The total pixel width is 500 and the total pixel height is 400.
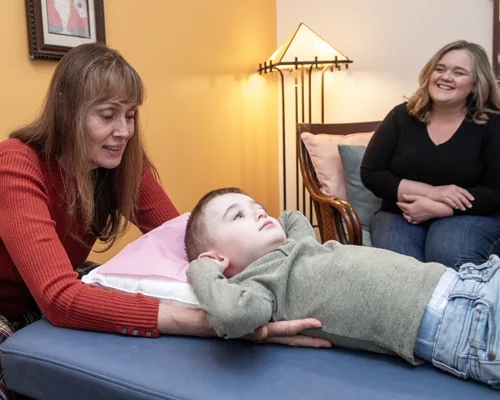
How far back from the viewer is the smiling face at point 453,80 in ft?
7.01

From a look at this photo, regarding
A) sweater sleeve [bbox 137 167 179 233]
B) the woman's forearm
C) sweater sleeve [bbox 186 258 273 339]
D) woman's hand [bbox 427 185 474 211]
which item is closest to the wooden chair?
the woman's forearm

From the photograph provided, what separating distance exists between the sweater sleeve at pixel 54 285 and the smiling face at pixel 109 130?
217mm

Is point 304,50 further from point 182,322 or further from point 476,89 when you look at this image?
point 182,322

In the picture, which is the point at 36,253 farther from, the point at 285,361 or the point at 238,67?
the point at 238,67

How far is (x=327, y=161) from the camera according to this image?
2.62 metres

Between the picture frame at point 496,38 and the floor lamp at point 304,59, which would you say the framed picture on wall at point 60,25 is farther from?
the picture frame at point 496,38

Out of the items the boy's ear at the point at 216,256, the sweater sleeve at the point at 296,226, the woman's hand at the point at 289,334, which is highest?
the sweater sleeve at the point at 296,226

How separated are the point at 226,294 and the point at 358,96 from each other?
2.68 metres

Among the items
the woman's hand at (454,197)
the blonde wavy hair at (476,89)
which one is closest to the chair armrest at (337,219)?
the woman's hand at (454,197)

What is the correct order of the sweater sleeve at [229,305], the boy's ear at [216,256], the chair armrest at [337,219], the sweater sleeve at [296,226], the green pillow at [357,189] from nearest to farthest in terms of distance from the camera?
the sweater sleeve at [229,305], the boy's ear at [216,256], the sweater sleeve at [296,226], the chair armrest at [337,219], the green pillow at [357,189]

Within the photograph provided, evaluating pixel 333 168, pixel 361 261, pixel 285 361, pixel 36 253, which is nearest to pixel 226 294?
pixel 285 361

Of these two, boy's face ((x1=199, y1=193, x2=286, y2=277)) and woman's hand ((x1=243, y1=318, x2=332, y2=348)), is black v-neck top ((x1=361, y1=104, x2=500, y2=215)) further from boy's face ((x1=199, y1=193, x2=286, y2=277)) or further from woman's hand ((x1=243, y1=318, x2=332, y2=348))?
woman's hand ((x1=243, y1=318, x2=332, y2=348))

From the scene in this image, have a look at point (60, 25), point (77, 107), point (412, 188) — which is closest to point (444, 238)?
point (412, 188)

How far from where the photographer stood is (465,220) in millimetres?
2068
